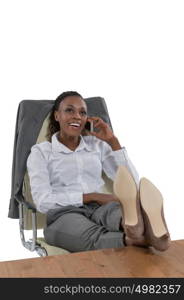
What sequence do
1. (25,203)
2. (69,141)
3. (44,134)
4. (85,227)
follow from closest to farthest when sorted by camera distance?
1. (85,227)
2. (25,203)
3. (69,141)
4. (44,134)

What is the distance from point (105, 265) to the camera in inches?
75.9

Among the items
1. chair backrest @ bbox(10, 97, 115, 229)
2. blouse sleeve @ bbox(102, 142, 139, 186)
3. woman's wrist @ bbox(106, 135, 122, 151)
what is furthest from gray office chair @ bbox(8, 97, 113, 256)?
woman's wrist @ bbox(106, 135, 122, 151)

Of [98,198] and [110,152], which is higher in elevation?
[110,152]

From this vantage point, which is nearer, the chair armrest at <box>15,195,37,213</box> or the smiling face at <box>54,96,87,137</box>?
the chair armrest at <box>15,195,37,213</box>

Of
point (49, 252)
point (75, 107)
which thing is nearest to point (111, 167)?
point (75, 107)

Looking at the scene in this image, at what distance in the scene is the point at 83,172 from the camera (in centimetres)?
288

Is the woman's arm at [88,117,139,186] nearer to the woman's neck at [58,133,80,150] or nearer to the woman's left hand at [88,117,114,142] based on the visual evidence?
the woman's left hand at [88,117,114,142]

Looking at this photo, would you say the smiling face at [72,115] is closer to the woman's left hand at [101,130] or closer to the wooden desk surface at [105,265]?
the woman's left hand at [101,130]

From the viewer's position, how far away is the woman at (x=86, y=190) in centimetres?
210

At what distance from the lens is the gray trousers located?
7.41 feet

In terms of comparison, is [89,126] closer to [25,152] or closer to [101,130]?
[101,130]

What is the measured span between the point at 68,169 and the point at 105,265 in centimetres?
98

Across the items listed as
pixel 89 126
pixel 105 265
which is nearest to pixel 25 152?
pixel 89 126

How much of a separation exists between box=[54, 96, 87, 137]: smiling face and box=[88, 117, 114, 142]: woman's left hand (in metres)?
0.12
